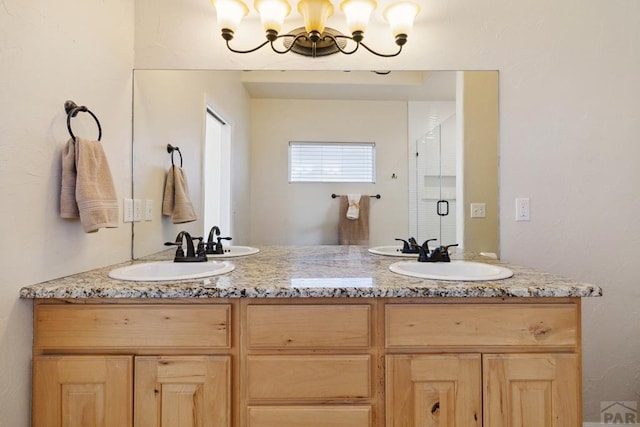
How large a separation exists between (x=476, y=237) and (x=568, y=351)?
70 cm

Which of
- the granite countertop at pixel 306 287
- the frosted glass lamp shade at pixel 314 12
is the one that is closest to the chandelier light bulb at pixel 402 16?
the frosted glass lamp shade at pixel 314 12

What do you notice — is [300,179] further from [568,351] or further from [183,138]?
[568,351]

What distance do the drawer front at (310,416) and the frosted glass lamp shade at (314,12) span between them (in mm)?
1586

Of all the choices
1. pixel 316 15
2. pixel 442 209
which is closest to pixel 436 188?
pixel 442 209

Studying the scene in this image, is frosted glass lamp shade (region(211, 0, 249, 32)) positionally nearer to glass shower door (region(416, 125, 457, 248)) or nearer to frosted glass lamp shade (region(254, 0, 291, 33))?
frosted glass lamp shade (region(254, 0, 291, 33))

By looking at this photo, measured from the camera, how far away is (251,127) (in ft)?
5.52

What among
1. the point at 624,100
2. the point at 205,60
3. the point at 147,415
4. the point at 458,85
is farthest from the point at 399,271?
the point at 624,100

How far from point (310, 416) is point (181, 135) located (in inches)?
57.1

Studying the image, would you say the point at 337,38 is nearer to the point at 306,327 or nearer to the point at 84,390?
the point at 306,327

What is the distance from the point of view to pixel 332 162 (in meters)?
1.72

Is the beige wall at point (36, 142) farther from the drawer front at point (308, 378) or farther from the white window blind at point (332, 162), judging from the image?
the white window blind at point (332, 162)

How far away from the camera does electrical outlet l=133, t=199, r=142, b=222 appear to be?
4.95 ft

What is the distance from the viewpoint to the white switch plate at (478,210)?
160cm

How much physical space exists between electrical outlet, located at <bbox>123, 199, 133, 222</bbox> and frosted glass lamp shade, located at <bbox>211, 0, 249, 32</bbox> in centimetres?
95
